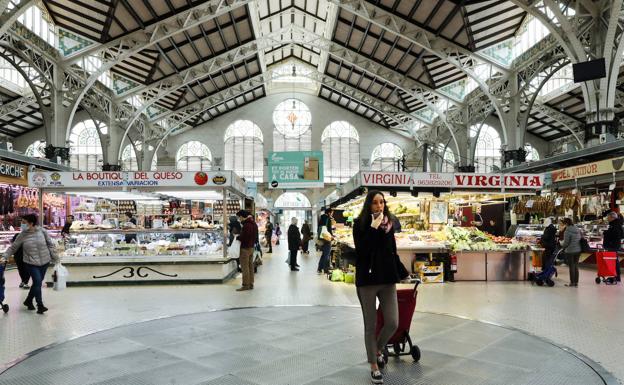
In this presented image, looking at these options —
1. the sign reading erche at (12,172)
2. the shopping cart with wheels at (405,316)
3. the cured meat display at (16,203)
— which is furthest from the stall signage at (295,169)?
the shopping cart with wheels at (405,316)

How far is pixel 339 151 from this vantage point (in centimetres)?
3441

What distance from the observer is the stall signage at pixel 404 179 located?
404 inches

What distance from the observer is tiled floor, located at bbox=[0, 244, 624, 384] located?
4539 millimetres

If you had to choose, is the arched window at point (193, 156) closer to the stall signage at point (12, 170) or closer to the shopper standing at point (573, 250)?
the stall signage at point (12, 170)

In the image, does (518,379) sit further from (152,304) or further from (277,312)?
(152,304)

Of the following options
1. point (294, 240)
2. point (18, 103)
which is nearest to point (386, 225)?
point (294, 240)

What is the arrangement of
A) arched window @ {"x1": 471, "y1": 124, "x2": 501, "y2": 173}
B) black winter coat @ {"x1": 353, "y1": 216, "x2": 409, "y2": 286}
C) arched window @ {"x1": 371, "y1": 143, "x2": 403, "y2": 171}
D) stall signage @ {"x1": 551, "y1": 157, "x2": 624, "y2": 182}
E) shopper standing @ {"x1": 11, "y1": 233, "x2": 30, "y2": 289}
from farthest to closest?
arched window @ {"x1": 371, "y1": 143, "x2": 403, "y2": 171}, arched window @ {"x1": 471, "y1": 124, "x2": 501, "y2": 173}, stall signage @ {"x1": 551, "y1": 157, "x2": 624, "y2": 182}, shopper standing @ {"x1": 11, "y1": 233, "x2": 30, "y2": 289}, black winter coat @ {"x1": 353, "y1": 216, "x2": 409, "y2": 286}

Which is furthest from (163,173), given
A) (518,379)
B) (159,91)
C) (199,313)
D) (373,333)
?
(159,91)

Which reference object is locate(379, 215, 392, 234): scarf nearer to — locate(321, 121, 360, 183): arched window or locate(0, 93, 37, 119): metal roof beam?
locate(0, 93, 37, 119): metal roof beam

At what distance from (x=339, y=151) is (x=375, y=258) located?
3105 cm

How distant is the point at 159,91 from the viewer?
22.3 m

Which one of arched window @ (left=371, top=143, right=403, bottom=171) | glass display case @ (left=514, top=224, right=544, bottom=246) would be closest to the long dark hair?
glass display case @ (left=514, top=224, right=544, bottom=246)

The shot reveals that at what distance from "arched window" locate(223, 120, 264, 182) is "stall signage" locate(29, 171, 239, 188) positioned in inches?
954

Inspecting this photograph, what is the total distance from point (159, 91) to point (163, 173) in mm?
14008
